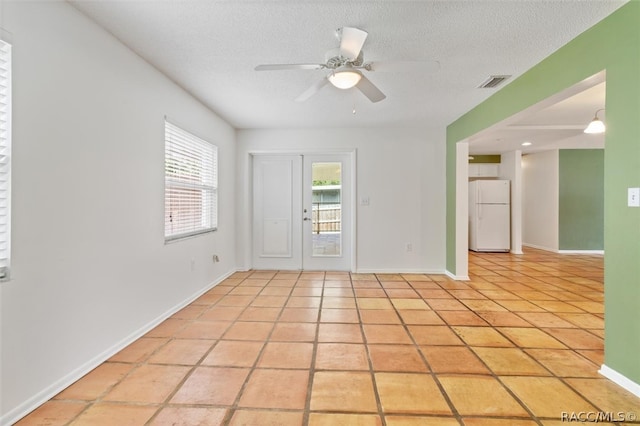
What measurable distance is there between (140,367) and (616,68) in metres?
3.73

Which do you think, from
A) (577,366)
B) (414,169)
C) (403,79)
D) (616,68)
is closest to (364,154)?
(414,169)

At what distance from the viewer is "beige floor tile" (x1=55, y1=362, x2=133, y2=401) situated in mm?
1778

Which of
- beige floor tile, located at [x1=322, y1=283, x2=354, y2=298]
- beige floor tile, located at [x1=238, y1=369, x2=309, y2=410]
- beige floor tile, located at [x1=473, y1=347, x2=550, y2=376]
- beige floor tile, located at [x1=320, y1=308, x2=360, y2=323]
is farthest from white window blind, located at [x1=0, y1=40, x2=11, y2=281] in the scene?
beige floor tile, located at [x1=473, y1=347, x2=550, y2=376]

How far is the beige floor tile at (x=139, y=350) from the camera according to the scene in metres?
2.18

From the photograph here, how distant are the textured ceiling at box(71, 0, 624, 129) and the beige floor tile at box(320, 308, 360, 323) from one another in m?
2.26

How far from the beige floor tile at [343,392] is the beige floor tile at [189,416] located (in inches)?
20.4

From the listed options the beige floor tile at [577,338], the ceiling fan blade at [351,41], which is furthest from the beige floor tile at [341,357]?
the ceiling fan blade at [351,41]

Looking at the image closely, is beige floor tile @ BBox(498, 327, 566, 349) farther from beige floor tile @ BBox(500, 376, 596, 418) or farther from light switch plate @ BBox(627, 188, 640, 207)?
light switch plate @ BBox(627, 188, 640, 207)

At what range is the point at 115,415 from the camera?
161 cm

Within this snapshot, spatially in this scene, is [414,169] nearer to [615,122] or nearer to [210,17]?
[615,122]

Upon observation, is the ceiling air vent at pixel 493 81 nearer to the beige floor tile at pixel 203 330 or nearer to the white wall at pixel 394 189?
the white wall at pixel 394 189

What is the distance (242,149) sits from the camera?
16.4ft

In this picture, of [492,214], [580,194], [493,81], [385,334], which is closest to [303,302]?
[385,334]

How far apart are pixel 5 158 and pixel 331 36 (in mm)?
2083
